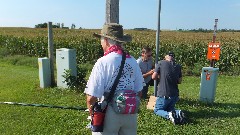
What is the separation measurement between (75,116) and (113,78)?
11.7 ft

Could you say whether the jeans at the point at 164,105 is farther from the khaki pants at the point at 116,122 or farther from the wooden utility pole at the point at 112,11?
the khaki pants at the point at 116,122

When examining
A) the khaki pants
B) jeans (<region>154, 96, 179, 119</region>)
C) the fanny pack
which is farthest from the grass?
the fanny pack

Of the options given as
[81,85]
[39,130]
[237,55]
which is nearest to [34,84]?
[81,85]

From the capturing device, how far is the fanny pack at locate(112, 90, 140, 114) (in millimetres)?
3363

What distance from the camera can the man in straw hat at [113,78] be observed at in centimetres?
333

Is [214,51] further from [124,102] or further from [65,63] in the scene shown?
[124,102]

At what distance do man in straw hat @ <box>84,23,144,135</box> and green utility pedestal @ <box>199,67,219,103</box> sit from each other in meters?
4.69

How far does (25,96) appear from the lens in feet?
28.8

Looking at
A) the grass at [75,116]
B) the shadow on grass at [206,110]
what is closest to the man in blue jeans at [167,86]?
the grass at [75,116]

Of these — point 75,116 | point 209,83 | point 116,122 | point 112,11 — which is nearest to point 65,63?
point 112,11

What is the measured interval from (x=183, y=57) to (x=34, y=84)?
27.4 feet

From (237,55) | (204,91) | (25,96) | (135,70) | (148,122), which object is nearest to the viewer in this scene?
(135,70)

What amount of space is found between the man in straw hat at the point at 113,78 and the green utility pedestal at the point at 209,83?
469cm

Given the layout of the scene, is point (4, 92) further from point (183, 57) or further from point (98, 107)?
point (183, 57)
